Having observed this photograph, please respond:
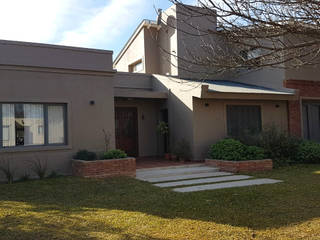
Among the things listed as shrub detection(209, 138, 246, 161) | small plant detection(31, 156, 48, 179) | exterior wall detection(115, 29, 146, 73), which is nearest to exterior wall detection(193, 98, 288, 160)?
shrub detection(209, 138, 246, 161)

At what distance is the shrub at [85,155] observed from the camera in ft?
36.3

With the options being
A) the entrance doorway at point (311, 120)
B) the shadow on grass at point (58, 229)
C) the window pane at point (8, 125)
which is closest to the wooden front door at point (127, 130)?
the window pane at point (8, 125)

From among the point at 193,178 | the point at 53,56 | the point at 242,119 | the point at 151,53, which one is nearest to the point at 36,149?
the point at 53,56

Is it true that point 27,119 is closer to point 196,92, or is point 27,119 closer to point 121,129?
point 121,129

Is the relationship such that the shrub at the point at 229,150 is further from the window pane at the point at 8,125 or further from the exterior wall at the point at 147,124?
the window pane at the point at 8,125

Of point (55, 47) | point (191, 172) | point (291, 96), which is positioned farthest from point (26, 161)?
point (291, 96)

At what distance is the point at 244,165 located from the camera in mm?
11977

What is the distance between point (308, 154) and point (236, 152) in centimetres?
349

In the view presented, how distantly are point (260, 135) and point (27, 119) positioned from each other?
904 cm

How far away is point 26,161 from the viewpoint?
10531mm

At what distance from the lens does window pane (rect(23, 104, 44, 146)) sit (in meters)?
10.7

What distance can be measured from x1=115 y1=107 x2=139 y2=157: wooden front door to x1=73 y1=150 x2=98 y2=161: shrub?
418 cm

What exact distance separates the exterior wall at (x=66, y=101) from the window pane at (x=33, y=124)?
291 millimetres

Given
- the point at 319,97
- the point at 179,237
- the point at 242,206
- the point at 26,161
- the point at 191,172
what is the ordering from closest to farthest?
the point at 179,237, the point at 242,206, the point at 26,161, the point at 191,172, the point at 319,97
